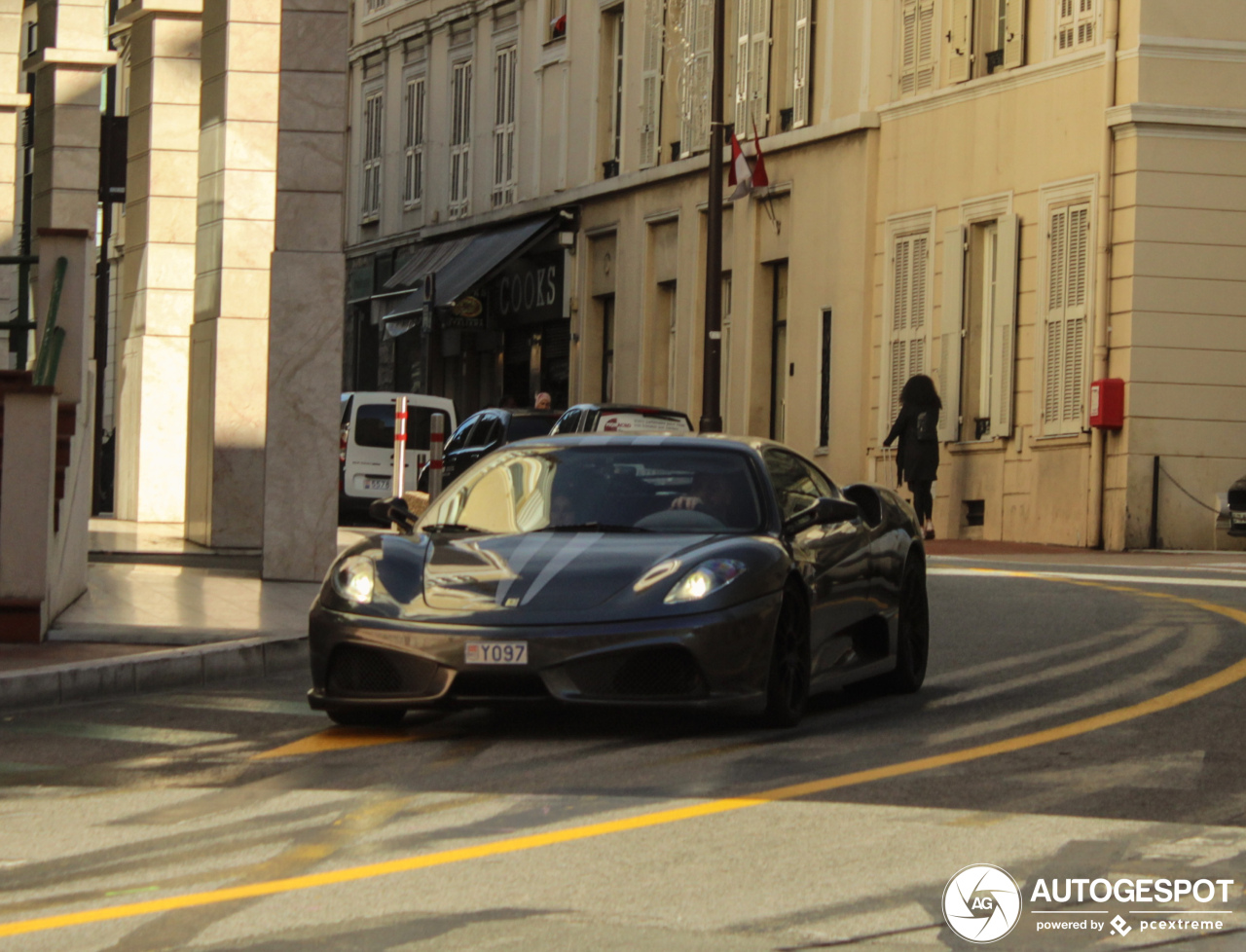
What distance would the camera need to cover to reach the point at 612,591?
9.35 metres

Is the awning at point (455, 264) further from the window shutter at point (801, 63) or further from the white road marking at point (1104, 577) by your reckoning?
the white road marking at point (1104, 577)

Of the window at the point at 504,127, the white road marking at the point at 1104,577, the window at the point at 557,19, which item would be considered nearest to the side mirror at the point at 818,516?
the white road marking at the point at 1104,577

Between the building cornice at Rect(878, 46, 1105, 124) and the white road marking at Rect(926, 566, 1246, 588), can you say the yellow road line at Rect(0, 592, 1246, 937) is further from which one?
the building cornice at Rect(878, 46, 1105, 124)

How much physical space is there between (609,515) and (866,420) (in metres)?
23.1

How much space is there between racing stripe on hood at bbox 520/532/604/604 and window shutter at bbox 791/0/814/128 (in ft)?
85.0

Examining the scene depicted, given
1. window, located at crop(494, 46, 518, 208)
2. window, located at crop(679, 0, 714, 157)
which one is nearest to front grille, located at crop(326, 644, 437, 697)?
window, located at crop(679, 0, 714, 157)

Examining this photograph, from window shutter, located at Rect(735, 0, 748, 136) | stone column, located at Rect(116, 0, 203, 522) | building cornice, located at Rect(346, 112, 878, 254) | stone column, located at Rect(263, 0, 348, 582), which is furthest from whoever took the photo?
window shutter, located at Rect(735, 0, 748, 136)

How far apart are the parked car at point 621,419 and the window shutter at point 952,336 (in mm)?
4382

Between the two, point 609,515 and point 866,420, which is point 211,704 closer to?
point 609,515

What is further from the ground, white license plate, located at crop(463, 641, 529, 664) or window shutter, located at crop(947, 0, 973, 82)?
window shutter, located at crop(947, 0, 973, 82)

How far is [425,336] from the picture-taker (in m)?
42.8

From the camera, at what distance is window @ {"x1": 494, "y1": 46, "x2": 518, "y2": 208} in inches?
1784

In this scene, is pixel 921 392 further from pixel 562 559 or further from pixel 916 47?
pixel 562 559

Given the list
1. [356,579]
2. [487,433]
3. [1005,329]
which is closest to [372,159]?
[487,433]
